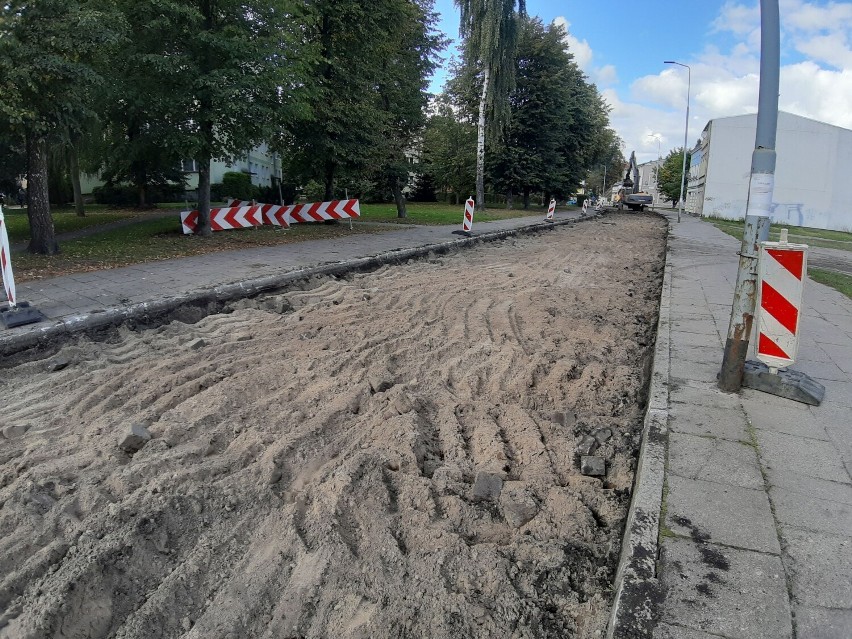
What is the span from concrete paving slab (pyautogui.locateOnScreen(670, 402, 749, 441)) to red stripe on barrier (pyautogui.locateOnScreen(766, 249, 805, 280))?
1142 mm

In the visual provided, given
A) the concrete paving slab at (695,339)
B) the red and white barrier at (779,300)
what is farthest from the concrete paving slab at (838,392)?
the concrete paving slab at (695,339)

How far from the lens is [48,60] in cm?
907

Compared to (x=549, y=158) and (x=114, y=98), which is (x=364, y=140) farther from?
(x=549, y=158)

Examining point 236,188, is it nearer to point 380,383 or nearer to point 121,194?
point 121,194

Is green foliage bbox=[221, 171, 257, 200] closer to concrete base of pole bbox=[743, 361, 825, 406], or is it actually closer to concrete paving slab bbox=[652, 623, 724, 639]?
concrete base of pole bbox=[743, 361, 825, 406]

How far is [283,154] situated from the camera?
19875 millimetres

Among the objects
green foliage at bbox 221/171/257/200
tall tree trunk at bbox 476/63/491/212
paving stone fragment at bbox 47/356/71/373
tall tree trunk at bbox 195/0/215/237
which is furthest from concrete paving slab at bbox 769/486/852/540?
green foliage at bbox 221/171/257/200

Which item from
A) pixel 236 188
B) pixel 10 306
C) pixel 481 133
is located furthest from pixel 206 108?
pixel 481 133

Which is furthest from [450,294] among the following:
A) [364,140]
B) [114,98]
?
[364,140]

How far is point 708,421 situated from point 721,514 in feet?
4.23

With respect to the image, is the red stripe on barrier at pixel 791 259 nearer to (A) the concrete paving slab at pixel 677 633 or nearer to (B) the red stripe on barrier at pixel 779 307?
(B) the red stripe on barrier at pixel 779 307

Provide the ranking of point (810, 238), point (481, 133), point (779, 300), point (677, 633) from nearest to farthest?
point (677, 633) < point (779, 300) < point (810, 238) < point (481, 133)

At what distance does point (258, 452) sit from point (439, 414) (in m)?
1.36

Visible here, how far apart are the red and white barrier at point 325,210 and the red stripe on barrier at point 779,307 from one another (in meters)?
15.0
